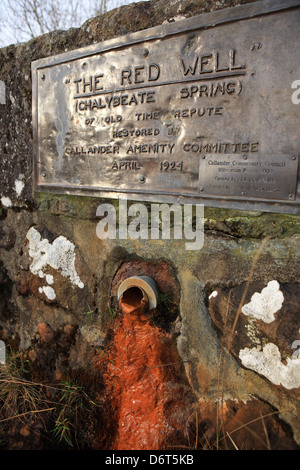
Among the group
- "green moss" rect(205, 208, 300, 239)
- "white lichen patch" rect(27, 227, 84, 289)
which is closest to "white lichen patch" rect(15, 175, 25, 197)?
"white lichen patch" rect(27, 227, 84, 289)

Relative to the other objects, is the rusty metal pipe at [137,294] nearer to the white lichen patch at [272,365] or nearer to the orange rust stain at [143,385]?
the orange rust stain at [143,385]

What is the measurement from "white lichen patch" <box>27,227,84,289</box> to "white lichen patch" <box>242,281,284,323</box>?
2.86 ft

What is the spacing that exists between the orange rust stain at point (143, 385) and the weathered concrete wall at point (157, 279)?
93 mm

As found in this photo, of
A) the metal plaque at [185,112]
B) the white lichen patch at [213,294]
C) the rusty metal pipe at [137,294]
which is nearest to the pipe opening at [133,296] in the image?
the rusty metal pipe at [137,294]

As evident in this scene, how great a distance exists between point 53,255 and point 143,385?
813 mm

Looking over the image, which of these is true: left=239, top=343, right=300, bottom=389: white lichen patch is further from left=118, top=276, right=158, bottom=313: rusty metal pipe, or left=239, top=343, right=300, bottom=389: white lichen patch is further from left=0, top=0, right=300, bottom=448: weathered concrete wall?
left=118, top=276, right=158, bottom=313: rusty metal pipe

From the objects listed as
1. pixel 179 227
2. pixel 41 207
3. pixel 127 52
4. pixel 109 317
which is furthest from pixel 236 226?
pixel 41 207

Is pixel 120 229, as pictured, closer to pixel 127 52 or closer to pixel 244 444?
pixel 127 52

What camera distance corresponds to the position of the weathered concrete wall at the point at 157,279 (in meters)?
1.25

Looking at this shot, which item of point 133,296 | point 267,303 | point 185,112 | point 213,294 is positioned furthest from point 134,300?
point 185,112

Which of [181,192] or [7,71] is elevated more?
[7,71]

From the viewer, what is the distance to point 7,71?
1883 mm

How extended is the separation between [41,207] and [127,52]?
90cm

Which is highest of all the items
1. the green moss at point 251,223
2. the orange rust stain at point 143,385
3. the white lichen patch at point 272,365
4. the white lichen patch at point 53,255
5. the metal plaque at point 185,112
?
the metal plaque at point 185,112
